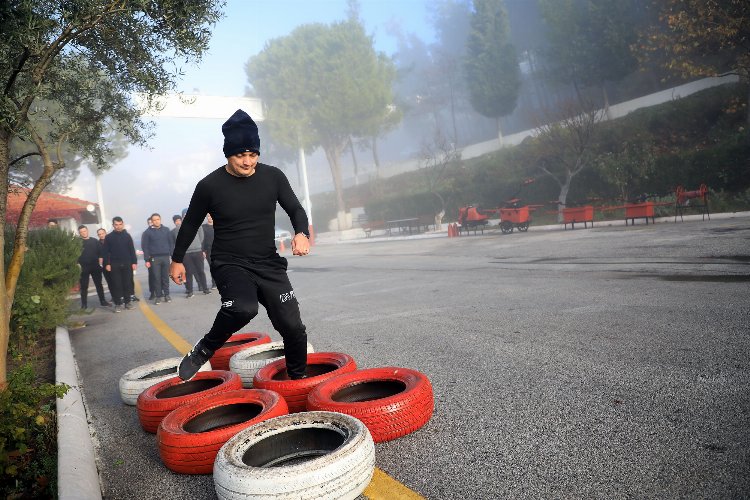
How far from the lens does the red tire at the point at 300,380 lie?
3283 mm

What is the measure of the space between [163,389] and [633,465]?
120 inches

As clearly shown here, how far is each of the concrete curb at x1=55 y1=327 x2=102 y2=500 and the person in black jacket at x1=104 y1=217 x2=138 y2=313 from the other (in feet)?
24.0

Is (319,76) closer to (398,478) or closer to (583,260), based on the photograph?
(583,260)

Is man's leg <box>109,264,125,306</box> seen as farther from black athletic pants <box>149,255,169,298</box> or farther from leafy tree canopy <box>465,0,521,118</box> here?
leafy tree canopy <box>465,0,521,118</box>

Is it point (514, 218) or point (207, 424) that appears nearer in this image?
point (207, 424)

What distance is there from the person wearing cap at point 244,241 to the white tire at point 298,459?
0.84 metres

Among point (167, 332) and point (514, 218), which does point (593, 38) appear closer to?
point (514, 218)

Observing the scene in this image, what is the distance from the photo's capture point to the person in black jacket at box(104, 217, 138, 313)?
1096 centimetres

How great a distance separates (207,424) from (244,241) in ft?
3.91

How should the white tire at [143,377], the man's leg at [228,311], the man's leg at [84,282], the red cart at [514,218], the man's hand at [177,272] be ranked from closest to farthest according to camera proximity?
the man's leg at [228,311] < the man's hand at [177,272] < the white tire at [143,377] < the man's leg at [84,282] < the red cart at [514,218]

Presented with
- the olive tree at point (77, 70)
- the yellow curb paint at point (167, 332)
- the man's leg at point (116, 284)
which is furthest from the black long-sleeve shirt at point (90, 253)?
the olive tree at point (77, 70)

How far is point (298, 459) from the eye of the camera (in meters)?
2.61

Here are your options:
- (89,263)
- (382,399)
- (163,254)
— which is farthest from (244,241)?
(89,263)

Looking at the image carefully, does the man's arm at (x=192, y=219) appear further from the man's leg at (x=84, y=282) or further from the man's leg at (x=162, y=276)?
the man's leg at (x=84, y=282)
